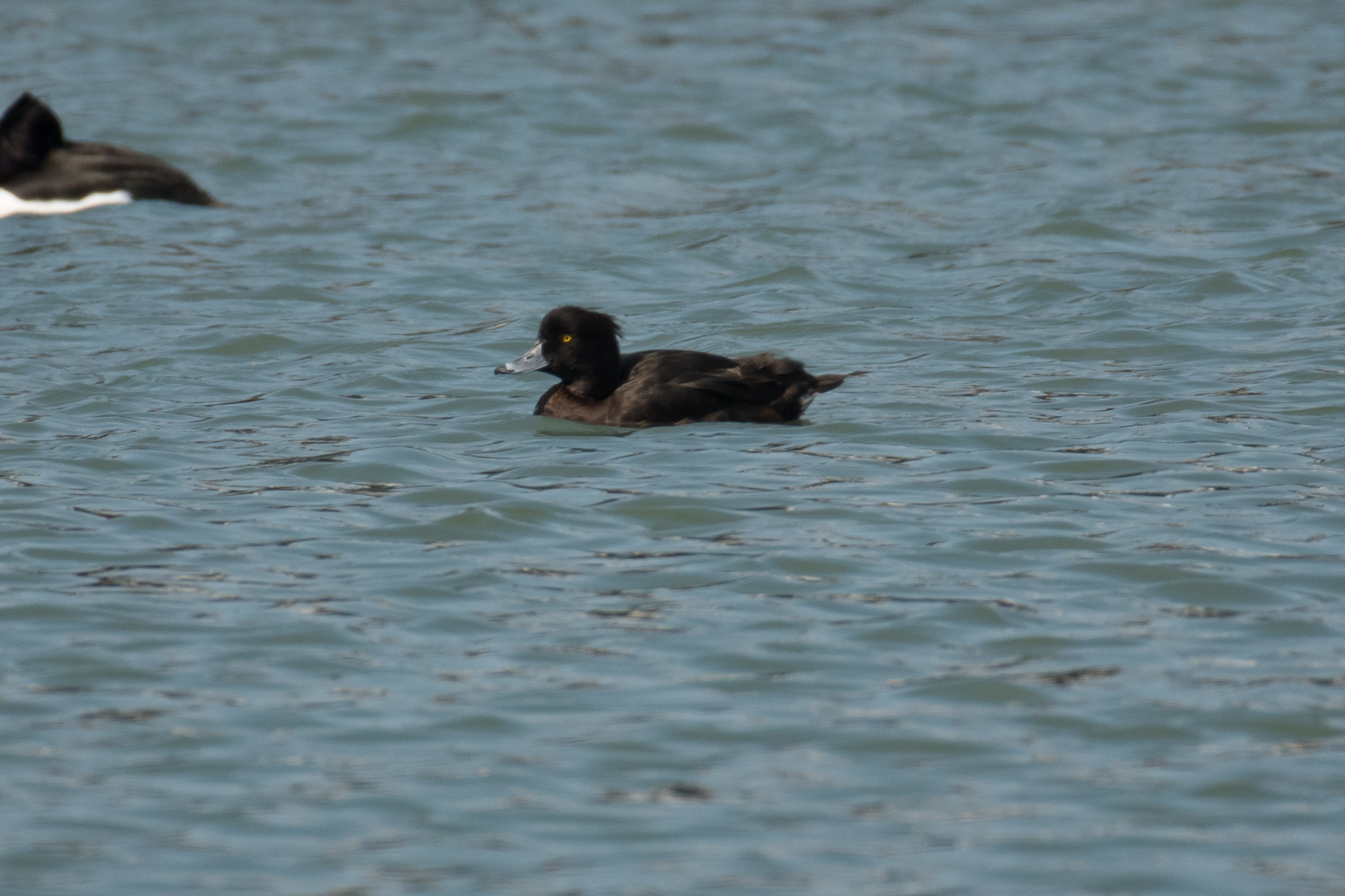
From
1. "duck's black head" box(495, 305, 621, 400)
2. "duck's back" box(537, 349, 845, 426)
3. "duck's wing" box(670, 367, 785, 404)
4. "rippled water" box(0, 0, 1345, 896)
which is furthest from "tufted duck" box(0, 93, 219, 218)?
"duck's wing" box(670, 367, 785, 404)

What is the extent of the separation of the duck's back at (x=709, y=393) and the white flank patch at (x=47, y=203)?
7.22 metres

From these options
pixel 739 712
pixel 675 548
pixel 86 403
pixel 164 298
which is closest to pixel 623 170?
pixel 164 298

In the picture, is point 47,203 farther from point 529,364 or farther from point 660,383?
point 660,383

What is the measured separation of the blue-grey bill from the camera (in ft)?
32.3

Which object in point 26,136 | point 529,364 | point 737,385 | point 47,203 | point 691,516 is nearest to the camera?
point 691,516

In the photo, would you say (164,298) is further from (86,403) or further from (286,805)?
(286,805)

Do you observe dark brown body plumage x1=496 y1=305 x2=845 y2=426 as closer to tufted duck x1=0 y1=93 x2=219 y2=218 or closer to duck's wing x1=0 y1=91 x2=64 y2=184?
tufted duck x1=0 y1=93 x2=219 y2=218

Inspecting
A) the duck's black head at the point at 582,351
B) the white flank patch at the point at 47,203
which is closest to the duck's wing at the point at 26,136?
the white flank patch at the point at 47,203

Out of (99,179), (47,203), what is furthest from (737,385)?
(47,203)

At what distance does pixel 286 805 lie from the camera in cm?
550

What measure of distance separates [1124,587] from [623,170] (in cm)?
982

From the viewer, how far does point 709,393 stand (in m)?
9.58

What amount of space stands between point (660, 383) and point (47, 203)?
25.6 ft

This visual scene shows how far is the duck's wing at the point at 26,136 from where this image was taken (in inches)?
589
